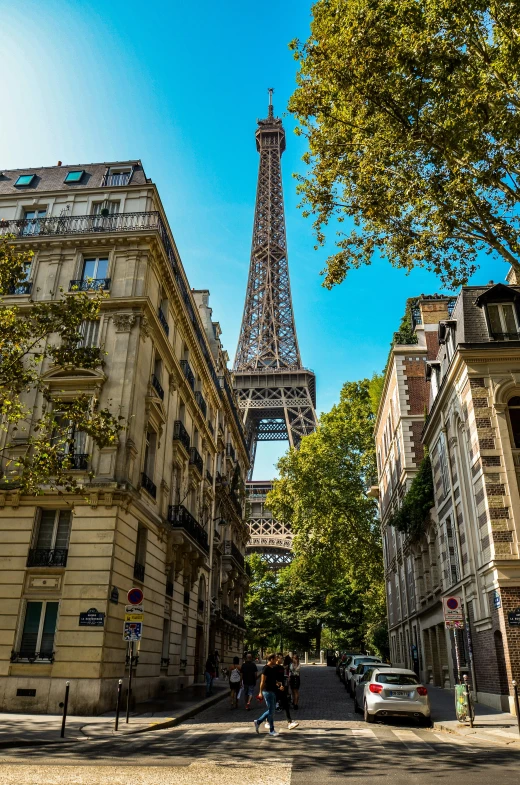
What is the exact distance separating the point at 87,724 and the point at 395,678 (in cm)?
761

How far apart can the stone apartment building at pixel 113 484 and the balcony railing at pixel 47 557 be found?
0.04 m

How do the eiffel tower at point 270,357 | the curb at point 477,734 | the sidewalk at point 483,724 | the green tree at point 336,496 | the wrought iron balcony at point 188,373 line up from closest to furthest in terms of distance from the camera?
the curb at point 477,734
the sidewalk at point 483,724
the wrought iron balcony at point 188,373
the green tree at point 336,496
the eiffel tower at point 270,357

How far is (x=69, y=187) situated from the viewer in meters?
26.2

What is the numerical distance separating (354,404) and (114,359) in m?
32.3

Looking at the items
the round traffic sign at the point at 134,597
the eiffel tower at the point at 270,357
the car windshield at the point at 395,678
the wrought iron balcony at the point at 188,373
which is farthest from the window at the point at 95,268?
the eiffel tower at the point at 270,357

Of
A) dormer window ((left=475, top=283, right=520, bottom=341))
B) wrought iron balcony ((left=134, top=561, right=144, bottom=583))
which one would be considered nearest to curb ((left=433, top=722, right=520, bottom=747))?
wrought iron balcony ((left=134, top=561, right=144, bottom=583))

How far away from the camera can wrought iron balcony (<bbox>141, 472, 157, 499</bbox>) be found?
2173 centimetres

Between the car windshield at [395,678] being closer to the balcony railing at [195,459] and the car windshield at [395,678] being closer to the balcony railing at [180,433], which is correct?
the balcony railing at [180,433]

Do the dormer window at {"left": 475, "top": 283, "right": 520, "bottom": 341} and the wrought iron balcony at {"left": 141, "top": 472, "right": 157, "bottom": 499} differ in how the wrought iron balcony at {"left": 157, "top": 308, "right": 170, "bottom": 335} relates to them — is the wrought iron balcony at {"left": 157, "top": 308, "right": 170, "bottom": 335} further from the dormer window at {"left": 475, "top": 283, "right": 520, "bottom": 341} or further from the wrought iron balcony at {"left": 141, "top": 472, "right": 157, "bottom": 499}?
the dormer window at {"left": 475, "top": 283, "right": 520, "bottom": 341}

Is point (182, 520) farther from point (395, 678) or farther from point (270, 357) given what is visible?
point (270, 357)

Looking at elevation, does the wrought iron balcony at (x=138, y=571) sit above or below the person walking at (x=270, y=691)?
above

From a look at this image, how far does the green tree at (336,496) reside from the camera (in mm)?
44156

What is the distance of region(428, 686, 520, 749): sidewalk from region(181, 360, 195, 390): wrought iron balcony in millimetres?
16877

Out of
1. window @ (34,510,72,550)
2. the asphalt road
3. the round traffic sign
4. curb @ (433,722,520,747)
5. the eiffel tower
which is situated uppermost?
the eiffel tower
